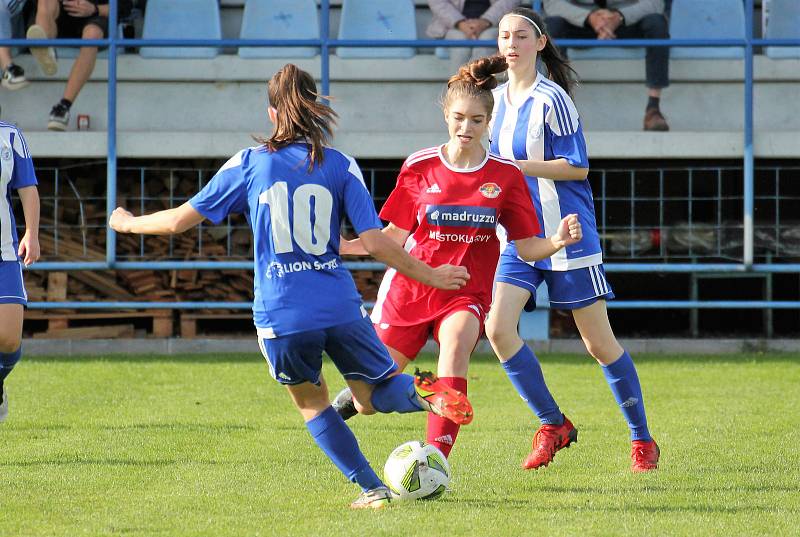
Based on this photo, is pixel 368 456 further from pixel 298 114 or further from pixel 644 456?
pixel 298 114

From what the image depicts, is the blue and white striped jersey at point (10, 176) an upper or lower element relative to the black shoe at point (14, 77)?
lower

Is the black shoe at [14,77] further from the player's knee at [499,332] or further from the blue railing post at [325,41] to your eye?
the player's knee at [499,332]

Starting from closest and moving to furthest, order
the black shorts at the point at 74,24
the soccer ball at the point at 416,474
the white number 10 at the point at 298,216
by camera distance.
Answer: the white number 10 at the point at 298,216
the soccer ball at the point at 416,474
the black shorts at the point at 74,24

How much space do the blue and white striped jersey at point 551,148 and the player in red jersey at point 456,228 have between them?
1.35 ft

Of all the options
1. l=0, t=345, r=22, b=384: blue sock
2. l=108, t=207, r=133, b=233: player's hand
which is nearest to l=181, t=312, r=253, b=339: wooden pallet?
l=0, t=345, r=22, b=384: blue sock

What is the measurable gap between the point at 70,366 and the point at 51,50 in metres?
3.16

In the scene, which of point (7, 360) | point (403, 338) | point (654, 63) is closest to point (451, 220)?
point (403, 338)

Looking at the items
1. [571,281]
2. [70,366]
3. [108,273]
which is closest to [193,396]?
[70,366]

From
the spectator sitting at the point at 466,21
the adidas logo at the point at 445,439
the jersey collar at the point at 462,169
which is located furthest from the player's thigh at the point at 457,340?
the spectator sitting at the point at 466,21

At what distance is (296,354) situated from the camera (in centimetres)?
457

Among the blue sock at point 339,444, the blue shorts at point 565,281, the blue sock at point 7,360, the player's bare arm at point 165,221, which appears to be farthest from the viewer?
the blue sock at point 7,360

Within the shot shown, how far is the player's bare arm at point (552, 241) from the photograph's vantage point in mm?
5082

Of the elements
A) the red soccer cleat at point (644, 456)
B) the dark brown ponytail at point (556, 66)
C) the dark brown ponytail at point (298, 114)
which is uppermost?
the dark brown ponytail at point (556, 66)

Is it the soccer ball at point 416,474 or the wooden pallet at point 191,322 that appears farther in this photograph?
the wooden pallet at point 191,322
